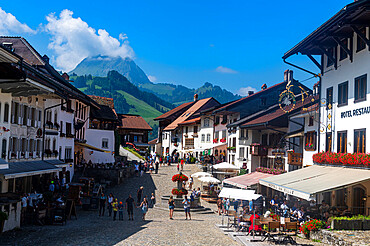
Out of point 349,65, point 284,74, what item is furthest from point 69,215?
point 284,74

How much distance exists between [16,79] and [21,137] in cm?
846

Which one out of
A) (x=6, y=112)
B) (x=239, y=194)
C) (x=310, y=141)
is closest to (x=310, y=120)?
(x=310, y=141)

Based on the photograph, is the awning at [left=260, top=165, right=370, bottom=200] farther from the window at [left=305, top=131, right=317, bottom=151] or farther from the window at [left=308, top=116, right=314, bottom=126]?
the window at [left=308, top=116, right=314, bottom=126]

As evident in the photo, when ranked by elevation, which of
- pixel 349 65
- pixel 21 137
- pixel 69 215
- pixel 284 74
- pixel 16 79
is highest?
pixel 284 74

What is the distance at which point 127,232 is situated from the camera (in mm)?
21672

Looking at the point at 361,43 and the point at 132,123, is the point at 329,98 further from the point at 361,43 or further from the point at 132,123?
the point at 132,123

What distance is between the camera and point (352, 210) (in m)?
24.3

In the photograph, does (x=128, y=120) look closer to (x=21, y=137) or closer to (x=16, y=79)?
(x=21, y=137)

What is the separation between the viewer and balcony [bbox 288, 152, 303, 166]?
110ft

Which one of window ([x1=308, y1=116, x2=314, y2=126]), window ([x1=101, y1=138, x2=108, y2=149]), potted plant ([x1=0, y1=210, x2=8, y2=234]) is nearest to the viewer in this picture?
potted plant ([x1=0, y1=210, x2=8, y2=234])

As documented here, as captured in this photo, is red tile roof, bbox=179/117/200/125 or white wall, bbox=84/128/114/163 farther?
red tile roof, bbox=179/117/200/125

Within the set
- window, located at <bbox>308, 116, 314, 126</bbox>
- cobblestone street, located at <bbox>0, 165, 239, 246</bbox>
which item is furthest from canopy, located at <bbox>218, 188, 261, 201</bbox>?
window, located at <bbox>308, 116, 314, 126</bbox>

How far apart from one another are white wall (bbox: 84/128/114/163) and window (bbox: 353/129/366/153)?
3869 cm

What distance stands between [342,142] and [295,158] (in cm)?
804
